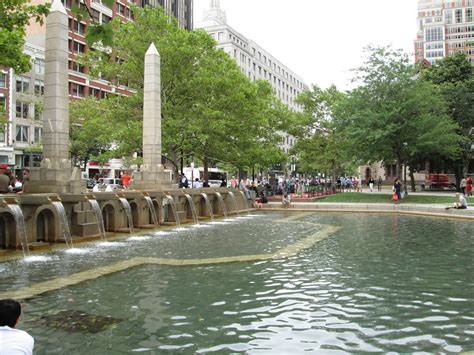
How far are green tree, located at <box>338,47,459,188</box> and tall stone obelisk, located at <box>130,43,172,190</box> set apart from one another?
16.6 meters

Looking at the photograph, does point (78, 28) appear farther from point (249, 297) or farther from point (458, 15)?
point (458, 15)

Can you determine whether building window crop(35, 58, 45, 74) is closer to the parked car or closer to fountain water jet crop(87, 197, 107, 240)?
the parked car

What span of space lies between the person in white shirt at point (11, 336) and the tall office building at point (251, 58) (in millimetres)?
80314

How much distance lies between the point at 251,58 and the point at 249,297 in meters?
105

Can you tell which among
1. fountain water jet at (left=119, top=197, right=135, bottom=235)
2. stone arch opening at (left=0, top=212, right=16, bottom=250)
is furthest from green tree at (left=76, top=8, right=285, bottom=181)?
stone arch opening at (left=0, top=212, right=16, bottom=250)

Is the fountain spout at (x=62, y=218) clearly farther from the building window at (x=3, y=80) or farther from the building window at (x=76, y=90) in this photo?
the building window at (x=76, y=90)

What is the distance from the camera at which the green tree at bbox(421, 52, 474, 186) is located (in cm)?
4747

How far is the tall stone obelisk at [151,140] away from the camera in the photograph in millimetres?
24203

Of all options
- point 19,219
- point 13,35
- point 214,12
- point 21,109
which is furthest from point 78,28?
point 214,12

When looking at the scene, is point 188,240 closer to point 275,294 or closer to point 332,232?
point 332,232

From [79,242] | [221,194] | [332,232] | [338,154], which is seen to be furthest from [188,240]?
[338,154]

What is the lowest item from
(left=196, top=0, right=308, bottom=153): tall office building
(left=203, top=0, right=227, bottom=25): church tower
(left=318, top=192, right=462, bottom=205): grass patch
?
(left=318, top=192, right=462, bottom=205): grass patch

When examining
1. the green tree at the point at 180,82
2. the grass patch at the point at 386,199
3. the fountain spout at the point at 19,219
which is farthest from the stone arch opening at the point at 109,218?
the grass patch at the point at 386,199

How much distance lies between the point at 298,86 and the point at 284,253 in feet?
431
